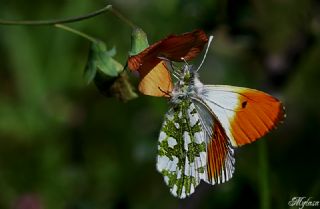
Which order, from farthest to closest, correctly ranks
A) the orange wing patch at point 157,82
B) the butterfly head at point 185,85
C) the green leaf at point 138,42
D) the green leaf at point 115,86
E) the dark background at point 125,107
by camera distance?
the dark background at point 125,107
the green leaf at point 115,86
the butterfly head at point 185,85
the green leaf at point 138,42
the orange wing patch at point 157,82

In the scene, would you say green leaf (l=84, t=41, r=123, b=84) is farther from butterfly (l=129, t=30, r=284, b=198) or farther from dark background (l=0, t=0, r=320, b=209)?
dark background (l=0, t=0, r=320, b=209)

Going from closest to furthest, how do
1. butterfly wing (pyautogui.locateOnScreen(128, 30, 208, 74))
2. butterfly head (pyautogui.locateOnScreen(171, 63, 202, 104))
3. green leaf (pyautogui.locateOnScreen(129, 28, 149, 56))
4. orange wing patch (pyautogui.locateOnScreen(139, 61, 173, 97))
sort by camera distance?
butterfly wing (pyautogui.locateOnScreen(128, 30, 208, 74)) < orange wing patch (pyautogui.locateOnScreen(139, 61, 173, 97)) < green leaf (pyautogui.locateOnScreen(129, 28, 149, 56)) < butterfly head (pyautogui.locateOnScreen(171, 63, 202, 104))

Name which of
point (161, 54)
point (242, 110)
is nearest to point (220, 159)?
point (242, 110)

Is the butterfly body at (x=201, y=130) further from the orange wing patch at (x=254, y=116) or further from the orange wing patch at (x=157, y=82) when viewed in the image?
the orange wing patch at (x=157, y=82)

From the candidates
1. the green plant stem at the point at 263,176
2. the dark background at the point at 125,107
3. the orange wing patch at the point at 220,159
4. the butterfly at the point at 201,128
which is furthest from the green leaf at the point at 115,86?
the dark background at the point at 125,107

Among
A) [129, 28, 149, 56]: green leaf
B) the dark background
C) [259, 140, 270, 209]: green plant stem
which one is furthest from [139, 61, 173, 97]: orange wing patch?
the dark background

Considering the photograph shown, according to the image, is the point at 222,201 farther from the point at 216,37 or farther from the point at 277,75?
the point at 216,37

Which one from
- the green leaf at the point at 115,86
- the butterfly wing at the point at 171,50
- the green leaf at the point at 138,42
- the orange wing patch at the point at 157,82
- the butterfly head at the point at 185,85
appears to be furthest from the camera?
the green leaf at the point at 115,86
